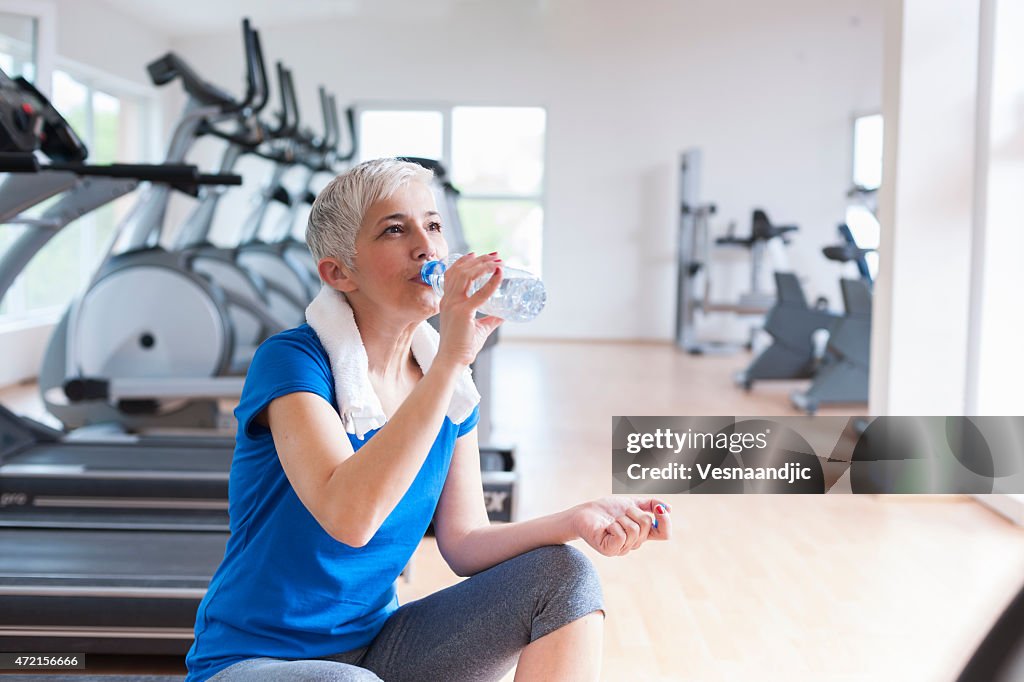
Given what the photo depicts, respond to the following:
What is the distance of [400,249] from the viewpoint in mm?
1181

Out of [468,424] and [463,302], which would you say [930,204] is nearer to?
[468,424]

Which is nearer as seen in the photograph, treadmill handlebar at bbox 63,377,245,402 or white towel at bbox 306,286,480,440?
white towel at bbox 306,286,480,440

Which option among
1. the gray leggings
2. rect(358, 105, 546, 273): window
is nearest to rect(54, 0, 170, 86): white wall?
rect(358, 105, 546, 273): window

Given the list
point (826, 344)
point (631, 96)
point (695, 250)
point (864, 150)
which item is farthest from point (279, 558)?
point (864, 150)

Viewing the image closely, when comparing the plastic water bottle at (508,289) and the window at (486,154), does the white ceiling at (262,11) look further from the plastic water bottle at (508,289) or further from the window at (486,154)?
the plastic water bottle at (508,289)

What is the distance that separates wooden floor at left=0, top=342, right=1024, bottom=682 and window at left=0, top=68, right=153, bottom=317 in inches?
138

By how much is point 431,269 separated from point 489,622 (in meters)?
0.44

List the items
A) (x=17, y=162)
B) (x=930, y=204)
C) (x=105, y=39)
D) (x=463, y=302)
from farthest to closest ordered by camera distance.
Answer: (x=105, y=39)
(x=930, y=204)
(x=17, y=162)
(x=463, y=302)

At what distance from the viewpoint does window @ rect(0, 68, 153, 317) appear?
620 centimetres

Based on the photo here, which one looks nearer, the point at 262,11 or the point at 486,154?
the point at 262,11

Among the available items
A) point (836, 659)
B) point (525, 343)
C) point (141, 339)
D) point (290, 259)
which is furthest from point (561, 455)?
point (525, 343)

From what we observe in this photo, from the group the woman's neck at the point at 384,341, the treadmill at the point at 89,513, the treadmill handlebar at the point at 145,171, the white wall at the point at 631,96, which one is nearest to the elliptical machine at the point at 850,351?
the treadmill at the point at 89,513

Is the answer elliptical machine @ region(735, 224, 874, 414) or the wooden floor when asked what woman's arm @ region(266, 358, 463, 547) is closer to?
the wooden floor

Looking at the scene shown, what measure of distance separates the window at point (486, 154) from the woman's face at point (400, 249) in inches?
298
